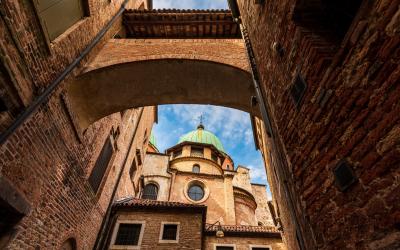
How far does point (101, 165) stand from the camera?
358 inches

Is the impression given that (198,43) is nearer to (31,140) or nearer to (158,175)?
(31,140)

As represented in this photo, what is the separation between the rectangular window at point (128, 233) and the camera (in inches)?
471

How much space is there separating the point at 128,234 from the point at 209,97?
9315mm

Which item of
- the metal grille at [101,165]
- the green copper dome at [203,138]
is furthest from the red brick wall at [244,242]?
the green copper dome at [203,138]

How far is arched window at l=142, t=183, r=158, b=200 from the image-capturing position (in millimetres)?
21369

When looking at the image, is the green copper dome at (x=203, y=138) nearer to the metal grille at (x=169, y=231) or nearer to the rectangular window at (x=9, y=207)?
the metal grille at (x=169, y=231)

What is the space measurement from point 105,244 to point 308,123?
41.1ft

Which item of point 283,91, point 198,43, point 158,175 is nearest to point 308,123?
point 283,91

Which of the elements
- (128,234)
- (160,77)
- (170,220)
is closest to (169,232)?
(170,220)

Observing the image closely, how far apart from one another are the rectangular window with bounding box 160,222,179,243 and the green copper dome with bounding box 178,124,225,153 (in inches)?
651

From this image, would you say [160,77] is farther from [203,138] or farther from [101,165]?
[203,138]

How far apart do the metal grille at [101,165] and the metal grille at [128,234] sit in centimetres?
473

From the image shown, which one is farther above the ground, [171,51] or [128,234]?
[171,51]

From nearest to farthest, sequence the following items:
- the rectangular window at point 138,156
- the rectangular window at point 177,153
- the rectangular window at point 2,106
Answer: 1. the rectangular window at point 2,106
2. the rectangular window at point 138,156
3. the rectangular window at point 177,153
